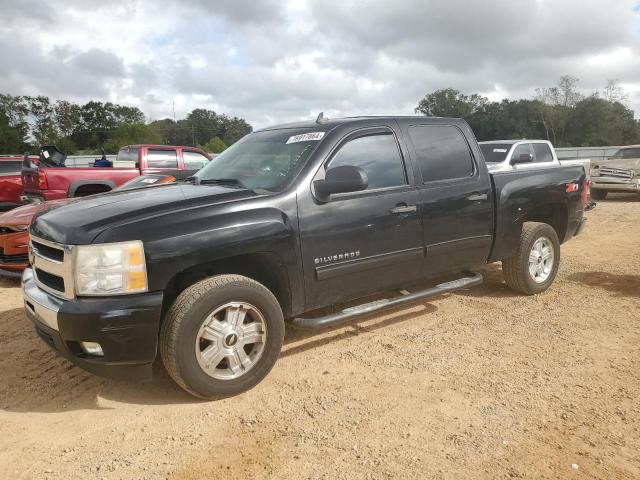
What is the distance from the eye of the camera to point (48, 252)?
3.21 meters

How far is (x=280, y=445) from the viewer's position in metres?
2.75

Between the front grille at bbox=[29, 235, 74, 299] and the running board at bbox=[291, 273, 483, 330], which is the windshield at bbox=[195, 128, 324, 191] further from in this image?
the front grille at bbox=[29, 235, 74, 299]

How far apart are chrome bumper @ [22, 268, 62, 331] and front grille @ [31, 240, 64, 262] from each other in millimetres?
240

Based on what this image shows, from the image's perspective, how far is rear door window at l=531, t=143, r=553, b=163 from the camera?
12297mm

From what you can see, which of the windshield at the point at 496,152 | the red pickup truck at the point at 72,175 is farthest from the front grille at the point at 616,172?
the red pickup truck at the point at 72,175

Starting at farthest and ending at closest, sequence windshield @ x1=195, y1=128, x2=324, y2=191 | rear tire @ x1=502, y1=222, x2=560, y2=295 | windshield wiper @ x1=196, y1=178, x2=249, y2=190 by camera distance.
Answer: rear tire @ x1=502, y1=222, x2=560, y2=295 → windshield wiper @ x1=196, y1=178, x2=249, y2=190 → windshield @ x1=195, y1=128, x2=324, y2=191

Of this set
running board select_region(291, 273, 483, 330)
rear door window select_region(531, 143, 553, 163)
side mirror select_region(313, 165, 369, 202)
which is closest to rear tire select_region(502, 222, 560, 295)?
running board select_region(291, 273, 483, 330)

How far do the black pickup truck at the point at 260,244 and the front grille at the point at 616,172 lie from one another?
1176 cm

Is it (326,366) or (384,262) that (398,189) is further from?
(326,366)

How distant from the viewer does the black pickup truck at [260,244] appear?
9.53 ft

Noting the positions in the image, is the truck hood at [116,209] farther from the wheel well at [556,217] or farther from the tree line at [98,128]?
the tree line at [98,128]

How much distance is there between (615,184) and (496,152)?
16.7 feet

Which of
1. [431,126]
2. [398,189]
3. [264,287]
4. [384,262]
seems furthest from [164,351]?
[431,126]

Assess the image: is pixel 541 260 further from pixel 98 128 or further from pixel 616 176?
pixel 98 128
